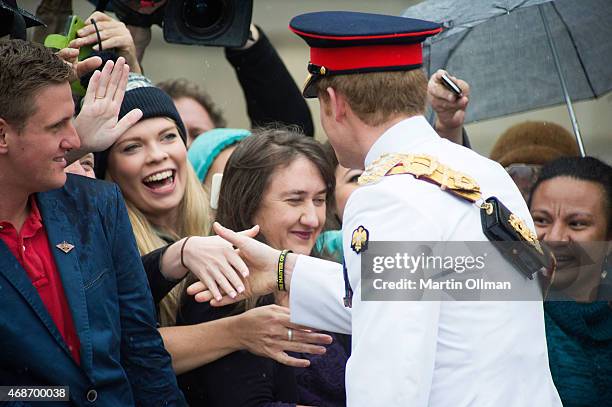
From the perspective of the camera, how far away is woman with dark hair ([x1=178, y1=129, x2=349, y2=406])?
3525mm

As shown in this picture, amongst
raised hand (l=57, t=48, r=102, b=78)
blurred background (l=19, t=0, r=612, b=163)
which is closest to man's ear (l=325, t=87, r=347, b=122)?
raised hand (l=57, t=48, r=102, b=78)

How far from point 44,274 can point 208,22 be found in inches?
73.2

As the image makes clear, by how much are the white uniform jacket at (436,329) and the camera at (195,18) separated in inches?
67.5

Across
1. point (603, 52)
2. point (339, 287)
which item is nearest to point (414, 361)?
point (339, 287)

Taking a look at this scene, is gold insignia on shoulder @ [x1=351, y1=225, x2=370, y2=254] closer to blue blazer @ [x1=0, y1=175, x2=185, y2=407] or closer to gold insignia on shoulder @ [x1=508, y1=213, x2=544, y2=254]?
gold insignia on shoulder @ [x1=508, y1=213, x2=544, y2=254]

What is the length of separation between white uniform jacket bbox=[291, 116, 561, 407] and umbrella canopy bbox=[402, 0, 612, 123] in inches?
81.2

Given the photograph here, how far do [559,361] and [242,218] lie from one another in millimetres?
1250

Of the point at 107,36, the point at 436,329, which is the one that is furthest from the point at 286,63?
the point at 436,329

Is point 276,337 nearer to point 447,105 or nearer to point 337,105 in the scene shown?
point 337,105

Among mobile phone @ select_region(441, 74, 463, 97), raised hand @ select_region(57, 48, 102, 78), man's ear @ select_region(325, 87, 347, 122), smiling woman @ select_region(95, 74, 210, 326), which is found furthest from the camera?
smiling woman @ select_region(95, 74, 210, 326)

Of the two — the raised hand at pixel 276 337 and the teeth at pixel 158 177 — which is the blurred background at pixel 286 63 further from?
the raised hand at pixel 276 337

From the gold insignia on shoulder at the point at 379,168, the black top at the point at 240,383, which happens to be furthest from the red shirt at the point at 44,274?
the gold insignia on shoulder at the point at 379,168

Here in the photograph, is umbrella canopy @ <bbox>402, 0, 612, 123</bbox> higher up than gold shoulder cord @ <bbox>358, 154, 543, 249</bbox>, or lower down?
higher up

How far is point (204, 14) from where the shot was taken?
179 inches
